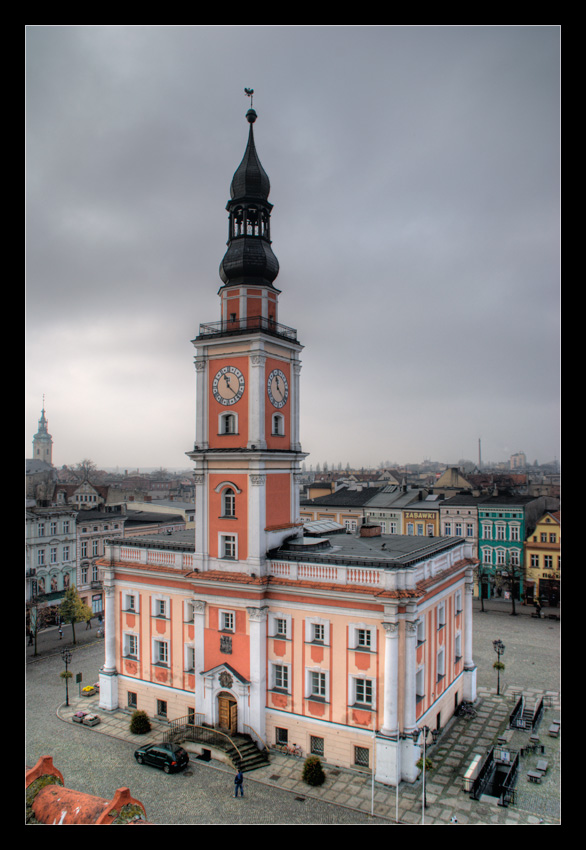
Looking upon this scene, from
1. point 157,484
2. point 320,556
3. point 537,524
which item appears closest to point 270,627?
point 320,556

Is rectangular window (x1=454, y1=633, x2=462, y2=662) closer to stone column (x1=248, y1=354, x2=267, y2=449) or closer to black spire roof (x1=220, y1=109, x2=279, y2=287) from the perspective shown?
stone column (x1=248, y1=354, x2=267, y2=449)

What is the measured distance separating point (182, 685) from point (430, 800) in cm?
1484

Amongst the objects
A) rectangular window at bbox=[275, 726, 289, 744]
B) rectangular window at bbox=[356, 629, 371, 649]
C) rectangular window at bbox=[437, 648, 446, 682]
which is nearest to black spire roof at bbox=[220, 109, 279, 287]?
rectangular window at bbox=[356, 629, 371, 649]

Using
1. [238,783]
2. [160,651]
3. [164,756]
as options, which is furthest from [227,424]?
[238,783]

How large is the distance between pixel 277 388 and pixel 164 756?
64.4ft

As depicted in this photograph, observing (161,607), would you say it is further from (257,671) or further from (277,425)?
(277,425)

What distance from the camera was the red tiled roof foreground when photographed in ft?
55.6

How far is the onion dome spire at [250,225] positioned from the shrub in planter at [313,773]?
2464 centimetres

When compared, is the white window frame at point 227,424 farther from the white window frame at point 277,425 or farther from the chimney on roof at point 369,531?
the chimney on roof at point 369,531

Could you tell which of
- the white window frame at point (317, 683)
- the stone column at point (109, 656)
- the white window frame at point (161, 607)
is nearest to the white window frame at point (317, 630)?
the white window frame at point (317, 683)

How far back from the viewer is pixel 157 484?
530ft

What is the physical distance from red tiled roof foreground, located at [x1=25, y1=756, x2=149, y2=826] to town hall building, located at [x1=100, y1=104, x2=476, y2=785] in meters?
12.2

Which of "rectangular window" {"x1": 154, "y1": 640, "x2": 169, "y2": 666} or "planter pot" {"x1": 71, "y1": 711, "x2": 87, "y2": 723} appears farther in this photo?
"rectangular window" {"x1": 154, "y1": 640, "x2": 169, "y2": 666}

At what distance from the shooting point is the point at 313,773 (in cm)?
2573
